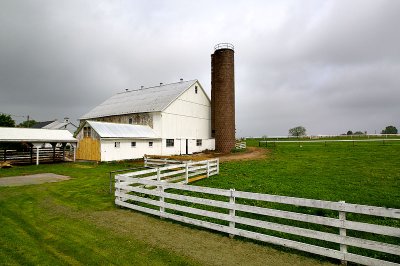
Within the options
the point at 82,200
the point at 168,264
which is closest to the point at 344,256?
the point at 168,264

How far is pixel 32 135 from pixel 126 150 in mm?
9600

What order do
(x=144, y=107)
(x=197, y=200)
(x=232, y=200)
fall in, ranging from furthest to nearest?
(x=144, y=107) → (x=197, y=200) → (x=232, y=200)

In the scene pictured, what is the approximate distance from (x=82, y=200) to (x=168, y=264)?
726 centimetres

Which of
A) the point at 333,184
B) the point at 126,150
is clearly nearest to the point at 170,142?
the point at 126,150

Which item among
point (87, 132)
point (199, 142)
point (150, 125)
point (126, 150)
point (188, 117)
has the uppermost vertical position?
point (188, 117)

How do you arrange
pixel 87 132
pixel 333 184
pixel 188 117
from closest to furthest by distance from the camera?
pixel 333 184 < pixel 87 132 < pixel 188 117

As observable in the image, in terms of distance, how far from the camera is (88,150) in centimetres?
2806

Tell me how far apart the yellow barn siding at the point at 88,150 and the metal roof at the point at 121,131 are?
4.30 ft

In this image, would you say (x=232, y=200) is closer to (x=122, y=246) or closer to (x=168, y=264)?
(x=168, y=264)

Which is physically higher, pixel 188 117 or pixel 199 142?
pixel 188 117

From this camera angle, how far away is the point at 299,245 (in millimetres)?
5820

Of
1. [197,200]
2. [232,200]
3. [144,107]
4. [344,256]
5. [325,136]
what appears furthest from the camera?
[325,136]

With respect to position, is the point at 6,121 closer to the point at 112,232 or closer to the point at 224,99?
the point at 224,99

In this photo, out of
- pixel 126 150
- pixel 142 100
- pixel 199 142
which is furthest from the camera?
pixel 142 100
